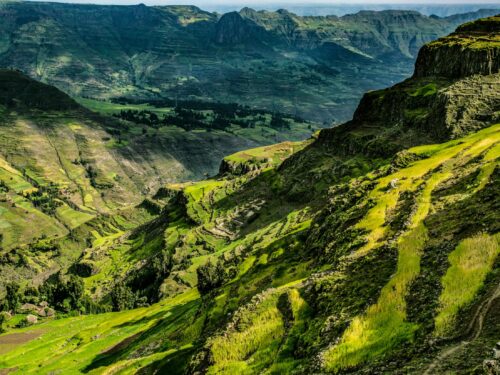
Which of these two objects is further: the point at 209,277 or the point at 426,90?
the point at 426,90

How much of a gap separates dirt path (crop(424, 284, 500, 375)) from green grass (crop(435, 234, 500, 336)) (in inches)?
57.2

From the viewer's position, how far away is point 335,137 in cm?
17938

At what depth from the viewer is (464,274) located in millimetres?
36656

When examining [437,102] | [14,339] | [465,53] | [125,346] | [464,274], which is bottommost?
[14,339]

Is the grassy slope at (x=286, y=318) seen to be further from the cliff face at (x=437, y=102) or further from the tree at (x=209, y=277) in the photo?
the cliff face at (x=437, y=102)

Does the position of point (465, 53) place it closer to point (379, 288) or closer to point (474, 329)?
point (379, 288)

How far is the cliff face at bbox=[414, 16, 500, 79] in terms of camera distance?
140 m

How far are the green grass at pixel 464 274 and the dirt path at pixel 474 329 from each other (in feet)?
4.77

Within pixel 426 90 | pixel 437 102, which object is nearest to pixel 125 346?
pixel 437 102

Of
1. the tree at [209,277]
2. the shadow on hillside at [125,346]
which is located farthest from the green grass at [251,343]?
the tree at [209,277]

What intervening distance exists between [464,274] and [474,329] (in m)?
7.11

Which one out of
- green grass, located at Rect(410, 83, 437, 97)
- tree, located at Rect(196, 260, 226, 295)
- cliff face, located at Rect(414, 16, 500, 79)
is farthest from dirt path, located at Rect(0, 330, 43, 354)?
cliff face, located at Rect(414, 16, 500, 79)

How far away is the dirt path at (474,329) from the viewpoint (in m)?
28.6

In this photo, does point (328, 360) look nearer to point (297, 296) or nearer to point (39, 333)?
point (297, 296)
